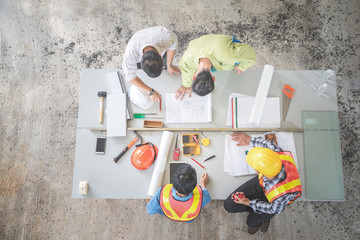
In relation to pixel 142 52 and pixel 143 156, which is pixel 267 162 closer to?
pixel 143 156

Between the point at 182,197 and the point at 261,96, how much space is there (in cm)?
107

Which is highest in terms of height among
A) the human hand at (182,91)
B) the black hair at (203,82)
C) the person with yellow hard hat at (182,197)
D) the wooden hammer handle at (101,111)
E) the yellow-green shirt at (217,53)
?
the yellow-green shirt at (217,53)

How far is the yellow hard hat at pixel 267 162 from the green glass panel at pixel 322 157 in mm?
474

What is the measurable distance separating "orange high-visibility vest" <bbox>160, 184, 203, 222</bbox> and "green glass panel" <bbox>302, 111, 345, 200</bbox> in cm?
92

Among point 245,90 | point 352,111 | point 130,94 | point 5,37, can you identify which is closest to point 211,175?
point 245,90

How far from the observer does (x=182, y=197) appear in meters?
1.56

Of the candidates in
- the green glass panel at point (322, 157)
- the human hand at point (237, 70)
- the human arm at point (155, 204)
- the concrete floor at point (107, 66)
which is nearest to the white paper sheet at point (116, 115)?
the human arm at point (155, 204)

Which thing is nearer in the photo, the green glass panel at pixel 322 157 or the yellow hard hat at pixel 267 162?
the yellow hard hat at pixel 267 162

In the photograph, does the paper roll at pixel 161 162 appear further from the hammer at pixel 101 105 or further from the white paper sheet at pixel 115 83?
the hammer at pixel 101 105

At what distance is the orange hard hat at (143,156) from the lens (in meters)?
1.76

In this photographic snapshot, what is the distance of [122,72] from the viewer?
1.96 metres

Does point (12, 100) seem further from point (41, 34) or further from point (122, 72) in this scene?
point (122, 72)

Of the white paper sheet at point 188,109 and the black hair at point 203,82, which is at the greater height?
the black hair at point 203,82

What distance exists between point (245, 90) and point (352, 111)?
1.69 metres
